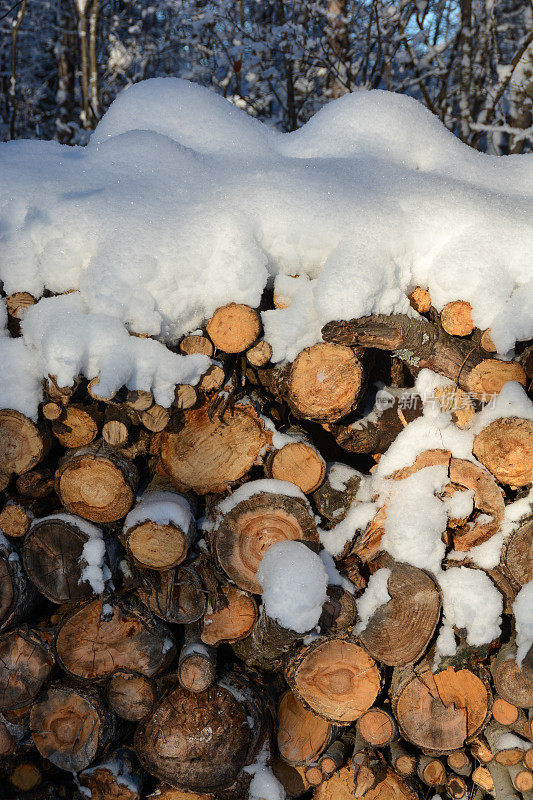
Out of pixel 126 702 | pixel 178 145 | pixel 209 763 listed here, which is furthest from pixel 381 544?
pixel 178 145

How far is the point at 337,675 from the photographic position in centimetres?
181

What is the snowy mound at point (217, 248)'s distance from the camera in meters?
1.72

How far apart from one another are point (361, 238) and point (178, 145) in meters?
0.95

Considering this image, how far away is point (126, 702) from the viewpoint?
1961 mm

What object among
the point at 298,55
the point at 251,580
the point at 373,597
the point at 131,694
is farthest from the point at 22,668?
the point at 298,55

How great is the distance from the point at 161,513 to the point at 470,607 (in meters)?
1.08

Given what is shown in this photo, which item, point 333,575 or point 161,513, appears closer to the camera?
point 161,513

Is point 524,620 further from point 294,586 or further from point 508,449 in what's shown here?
point 294,586

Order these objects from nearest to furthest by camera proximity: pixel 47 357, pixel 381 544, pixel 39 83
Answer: pixel 47 357 < pixel 381 544 < pixel 39 83

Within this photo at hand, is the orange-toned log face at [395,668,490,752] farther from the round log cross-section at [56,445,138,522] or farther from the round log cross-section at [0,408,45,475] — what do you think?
the round log cross-section at [0,408,45,475]

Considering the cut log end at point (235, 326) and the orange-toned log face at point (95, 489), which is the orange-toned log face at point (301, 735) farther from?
the cut log end at point (235, 326)

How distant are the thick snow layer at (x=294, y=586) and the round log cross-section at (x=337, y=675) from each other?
157mm

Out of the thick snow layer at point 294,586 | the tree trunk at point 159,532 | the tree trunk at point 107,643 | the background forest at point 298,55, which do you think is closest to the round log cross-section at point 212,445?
the tree trunk at point 159,532

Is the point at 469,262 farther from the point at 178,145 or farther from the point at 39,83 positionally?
the point at 39,83
